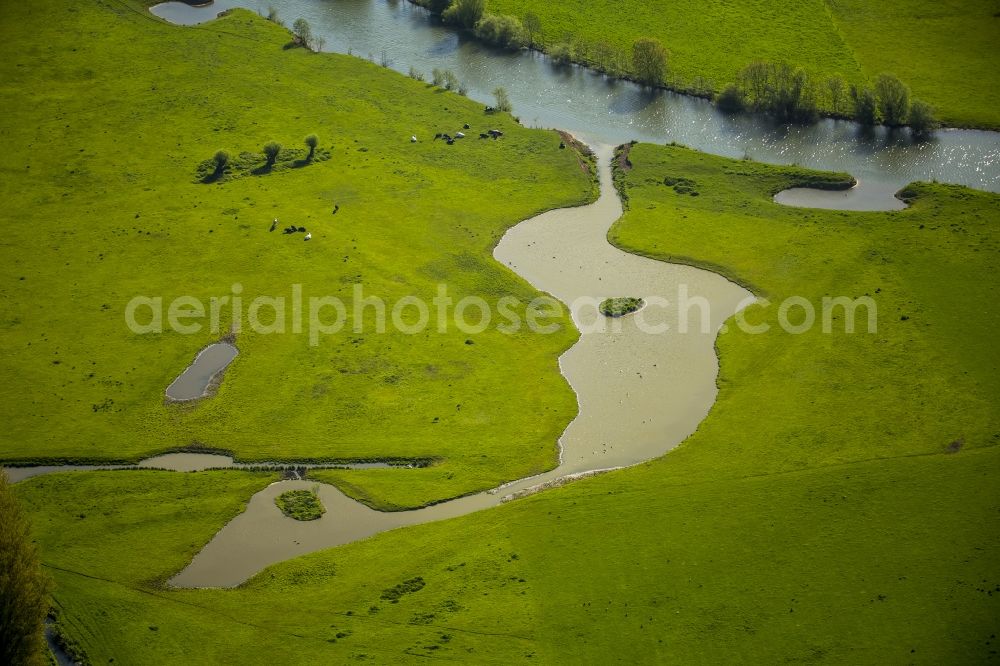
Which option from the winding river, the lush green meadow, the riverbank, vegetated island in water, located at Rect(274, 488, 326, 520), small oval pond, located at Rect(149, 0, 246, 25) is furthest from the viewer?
small oval pond, located at Rect(149, 0, 246, 25)

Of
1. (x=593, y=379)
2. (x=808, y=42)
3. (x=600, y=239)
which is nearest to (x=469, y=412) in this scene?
(x=593, y=379)

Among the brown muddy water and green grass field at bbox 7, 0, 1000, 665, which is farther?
the brown muddy water

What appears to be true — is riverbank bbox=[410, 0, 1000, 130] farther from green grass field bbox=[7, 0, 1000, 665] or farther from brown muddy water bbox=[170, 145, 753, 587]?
brown muddy water bbox=[170, 145, 753, 587]

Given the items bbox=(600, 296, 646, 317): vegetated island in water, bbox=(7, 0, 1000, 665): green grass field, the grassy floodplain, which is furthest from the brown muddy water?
the grassy floodplain

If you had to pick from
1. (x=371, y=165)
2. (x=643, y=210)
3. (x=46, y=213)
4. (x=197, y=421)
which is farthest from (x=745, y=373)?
(x=46, y=213)

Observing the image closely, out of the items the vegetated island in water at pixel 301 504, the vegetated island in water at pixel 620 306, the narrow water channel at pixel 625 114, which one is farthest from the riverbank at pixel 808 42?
the vegetated island in water at pixel 301 504

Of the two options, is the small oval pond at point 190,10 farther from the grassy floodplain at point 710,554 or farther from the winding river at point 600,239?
the grassy floodplain at point 710,554
